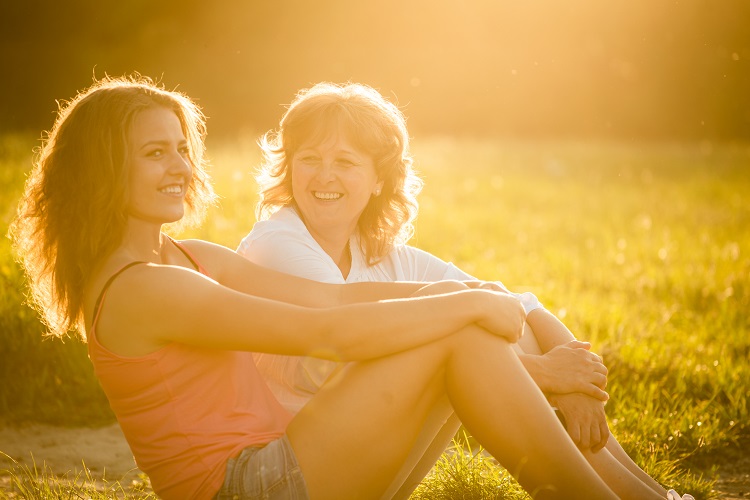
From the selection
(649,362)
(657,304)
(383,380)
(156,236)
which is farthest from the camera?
(657,304)

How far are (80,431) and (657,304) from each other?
4.12 metres

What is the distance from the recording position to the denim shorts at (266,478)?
255cm

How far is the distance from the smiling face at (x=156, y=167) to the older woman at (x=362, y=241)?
58cm

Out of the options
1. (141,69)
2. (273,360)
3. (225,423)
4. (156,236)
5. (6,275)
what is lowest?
(225,423)

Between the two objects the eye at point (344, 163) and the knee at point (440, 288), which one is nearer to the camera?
the knee at point (440, 288)

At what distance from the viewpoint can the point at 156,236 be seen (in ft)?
9.13

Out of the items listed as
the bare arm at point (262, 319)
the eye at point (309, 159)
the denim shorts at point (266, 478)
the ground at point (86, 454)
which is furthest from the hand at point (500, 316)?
the ground at point (86, 454)

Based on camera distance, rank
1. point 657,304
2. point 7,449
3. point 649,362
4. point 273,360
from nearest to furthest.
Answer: point 273,360 < point 7,449 < point 649,362 < point 657,304

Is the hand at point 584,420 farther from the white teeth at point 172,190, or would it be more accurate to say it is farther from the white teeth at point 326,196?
the white teeth at point 172,190

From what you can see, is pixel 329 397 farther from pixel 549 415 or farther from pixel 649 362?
pixel 649 362

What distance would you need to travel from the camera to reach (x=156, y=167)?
8.85 ft

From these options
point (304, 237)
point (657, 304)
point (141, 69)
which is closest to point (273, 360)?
point (304, 237)

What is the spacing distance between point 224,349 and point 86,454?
1789mm

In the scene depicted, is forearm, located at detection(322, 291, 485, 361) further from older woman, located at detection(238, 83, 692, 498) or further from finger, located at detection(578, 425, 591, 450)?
finger, located at detection(578, 425, 591, 450)
